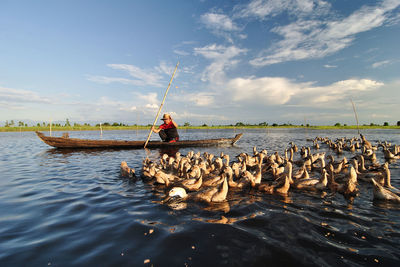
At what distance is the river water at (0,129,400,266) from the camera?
4.12 m

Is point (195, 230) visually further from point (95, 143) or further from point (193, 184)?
point (95, 143)

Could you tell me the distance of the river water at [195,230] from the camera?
412 centimetres

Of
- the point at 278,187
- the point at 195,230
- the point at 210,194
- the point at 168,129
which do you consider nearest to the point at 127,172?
the point at 210,194

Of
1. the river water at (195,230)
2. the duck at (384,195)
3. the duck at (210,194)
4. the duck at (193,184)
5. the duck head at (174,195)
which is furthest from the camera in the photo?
the duck at (193,184)

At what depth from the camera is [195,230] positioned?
5.21 m

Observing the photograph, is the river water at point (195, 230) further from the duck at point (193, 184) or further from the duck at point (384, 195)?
the duck at point (193, 184)

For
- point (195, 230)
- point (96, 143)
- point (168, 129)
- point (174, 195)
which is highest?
point (168, 129)

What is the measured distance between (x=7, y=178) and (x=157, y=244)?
11.9 meters

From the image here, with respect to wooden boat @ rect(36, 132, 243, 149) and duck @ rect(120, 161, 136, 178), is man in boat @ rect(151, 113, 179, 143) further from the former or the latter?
duck @ rect(120, 161, 136, 178)

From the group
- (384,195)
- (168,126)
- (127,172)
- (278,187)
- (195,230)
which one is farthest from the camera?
(168,126)

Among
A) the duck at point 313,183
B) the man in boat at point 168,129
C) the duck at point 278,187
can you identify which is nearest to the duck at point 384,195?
the duck at point 313,183

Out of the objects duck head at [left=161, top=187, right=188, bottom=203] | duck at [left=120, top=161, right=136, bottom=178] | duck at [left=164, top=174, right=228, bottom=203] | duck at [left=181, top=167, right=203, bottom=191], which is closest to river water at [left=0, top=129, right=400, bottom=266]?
duck at [left=164, top=174, right=228, bottom=203]

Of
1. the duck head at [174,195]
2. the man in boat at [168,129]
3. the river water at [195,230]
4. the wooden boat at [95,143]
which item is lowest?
the river water at [195,230]

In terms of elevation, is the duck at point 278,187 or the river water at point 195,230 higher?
the duck at point 278,187
